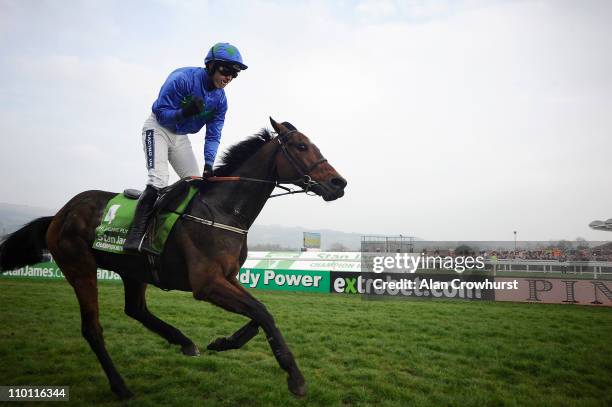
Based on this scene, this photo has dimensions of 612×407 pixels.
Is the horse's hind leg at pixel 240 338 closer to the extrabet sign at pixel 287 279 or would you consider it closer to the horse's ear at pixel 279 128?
the horse's ear at pixel 279 128

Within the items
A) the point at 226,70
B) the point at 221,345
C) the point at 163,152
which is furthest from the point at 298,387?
the point at 226,70

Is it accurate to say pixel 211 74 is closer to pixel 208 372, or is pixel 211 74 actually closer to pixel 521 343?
pixel 208 372

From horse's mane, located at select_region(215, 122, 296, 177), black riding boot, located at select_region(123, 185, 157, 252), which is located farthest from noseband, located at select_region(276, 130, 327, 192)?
black riding boot, located at select_region(123, 185, 157, 252)

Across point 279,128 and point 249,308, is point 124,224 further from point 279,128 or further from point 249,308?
point 279,128

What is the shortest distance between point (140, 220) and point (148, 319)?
5.09 feet

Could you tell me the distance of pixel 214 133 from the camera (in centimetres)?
480

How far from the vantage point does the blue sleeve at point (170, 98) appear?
14.4 ft

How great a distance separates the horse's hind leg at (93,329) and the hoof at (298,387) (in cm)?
209

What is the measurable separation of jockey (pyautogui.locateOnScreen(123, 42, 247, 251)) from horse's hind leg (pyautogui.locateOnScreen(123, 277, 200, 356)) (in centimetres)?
117

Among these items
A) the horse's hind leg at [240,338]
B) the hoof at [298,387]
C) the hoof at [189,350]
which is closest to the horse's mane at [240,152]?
the horse's hind leg at [240,338]

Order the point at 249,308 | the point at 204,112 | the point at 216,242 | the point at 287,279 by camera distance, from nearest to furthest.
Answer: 1. the point at 249,308
2. the point at 216,242
3. the point at 204,112
4. the point at 287,279

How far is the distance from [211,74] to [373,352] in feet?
16.8

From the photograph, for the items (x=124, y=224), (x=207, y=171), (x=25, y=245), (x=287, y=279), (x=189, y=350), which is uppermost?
(x=207, y=171)

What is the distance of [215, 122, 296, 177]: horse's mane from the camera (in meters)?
4.55
